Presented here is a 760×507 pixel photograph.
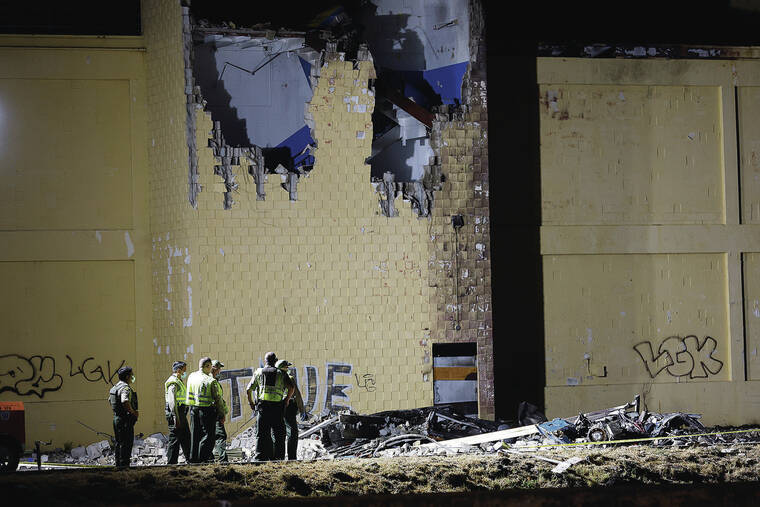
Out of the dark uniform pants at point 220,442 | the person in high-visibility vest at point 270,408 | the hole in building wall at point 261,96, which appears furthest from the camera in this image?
the hole in building wall at point 261,96

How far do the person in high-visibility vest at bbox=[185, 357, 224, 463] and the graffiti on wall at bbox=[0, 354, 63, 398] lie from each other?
5223 millimetres

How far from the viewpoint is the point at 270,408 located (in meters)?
11.3

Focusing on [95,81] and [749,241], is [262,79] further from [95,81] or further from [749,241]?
[749,241]

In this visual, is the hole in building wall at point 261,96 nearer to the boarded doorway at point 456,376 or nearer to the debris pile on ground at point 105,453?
the boarded doorway at point 456,376

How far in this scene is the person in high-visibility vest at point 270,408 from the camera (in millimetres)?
11273

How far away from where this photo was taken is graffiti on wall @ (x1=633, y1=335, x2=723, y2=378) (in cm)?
1659

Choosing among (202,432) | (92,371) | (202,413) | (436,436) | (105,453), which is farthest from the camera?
(92,371)

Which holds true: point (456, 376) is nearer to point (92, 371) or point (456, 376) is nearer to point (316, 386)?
point (316, 386)

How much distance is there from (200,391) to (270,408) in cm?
96

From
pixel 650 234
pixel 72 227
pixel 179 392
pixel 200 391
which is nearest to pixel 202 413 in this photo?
pixel 200 391

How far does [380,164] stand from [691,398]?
7720 mm

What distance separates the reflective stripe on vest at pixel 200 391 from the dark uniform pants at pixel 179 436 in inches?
15.7

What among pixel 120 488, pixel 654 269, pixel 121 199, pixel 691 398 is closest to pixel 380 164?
pixel 121 199

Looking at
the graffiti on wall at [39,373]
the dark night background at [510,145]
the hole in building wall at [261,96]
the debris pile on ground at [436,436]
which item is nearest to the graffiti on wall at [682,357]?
the debris pile on ground at [436,436]
